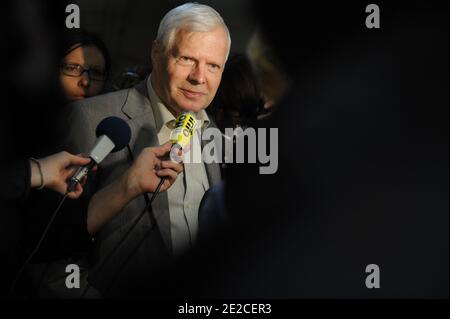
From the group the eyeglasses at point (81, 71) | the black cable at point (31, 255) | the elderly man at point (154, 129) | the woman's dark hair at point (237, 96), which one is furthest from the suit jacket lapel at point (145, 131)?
the black cable at point (31, 255)

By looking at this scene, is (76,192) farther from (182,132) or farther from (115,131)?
(182,132)

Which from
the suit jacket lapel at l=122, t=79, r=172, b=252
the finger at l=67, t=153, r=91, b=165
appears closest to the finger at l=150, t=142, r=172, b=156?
the suit jacket lapel at l=122, t=79, r=172, b=252

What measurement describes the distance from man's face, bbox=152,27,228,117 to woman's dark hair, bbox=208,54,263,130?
0.05 m

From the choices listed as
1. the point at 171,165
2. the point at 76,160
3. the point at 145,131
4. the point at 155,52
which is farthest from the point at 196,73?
the point at 76,160

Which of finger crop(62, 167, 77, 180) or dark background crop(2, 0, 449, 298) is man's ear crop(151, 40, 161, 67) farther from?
finger crop(62, 167, 77, 180)

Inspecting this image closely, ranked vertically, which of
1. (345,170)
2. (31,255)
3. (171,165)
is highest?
(345,170)

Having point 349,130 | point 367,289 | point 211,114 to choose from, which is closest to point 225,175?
point 211,114

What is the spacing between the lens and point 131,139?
2.41 m

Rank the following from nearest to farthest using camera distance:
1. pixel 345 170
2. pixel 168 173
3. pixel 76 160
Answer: pixel 76 160 < pixel 168 173 < pixel 345 170

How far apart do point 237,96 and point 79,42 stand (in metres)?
0.60

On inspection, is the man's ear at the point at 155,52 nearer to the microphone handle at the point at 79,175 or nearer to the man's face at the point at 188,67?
the man's face at the point at 188,67

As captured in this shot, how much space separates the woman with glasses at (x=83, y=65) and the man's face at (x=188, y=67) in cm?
19

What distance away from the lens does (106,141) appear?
84.0 inches
